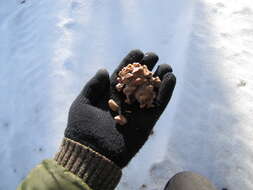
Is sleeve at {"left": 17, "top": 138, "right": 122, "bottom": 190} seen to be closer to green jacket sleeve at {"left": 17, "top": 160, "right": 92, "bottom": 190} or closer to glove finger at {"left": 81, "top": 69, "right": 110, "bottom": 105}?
green jacket sleeve at {"left": 17, "top": 160, "right": 92, "bottom": 190}

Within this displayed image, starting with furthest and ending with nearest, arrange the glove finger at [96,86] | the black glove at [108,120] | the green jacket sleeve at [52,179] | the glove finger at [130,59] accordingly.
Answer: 1. the glove finger at [130,59]
2. the glove finger at [96,86]
3. the black glove at [108,120]
4. the green jacket sleeve at [52,179]

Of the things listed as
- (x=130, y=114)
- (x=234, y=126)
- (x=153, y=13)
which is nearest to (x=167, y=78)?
(x=130, y=114)

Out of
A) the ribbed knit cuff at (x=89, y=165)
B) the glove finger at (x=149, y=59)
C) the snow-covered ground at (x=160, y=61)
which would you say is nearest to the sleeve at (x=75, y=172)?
the ribbed knit cuff at (x=89, y=165)

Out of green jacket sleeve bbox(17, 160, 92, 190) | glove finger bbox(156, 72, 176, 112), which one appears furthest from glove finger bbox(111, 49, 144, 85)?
green jacket sleeve bbox(17, 160, 92, 190)

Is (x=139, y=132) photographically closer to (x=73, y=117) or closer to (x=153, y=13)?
(x=73, y=117)

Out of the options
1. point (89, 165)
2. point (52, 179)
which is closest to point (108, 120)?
point (89, 165)

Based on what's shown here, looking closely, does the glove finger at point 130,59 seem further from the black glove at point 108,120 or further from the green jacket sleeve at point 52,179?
the green jacket sleeve at point 52,179
